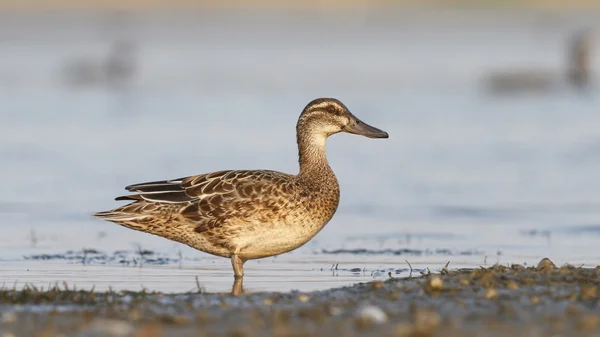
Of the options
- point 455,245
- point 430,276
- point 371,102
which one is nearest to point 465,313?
point 430,276

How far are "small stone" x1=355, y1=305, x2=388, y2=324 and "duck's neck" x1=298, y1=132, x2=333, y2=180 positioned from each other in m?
3.13

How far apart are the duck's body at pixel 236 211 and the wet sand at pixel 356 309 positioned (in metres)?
1.15

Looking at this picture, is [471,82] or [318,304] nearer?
[318,304]

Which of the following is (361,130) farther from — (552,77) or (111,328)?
(552,77)

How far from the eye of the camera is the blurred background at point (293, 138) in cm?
1041

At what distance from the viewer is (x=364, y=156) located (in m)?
17.1

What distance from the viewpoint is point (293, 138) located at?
1827cm

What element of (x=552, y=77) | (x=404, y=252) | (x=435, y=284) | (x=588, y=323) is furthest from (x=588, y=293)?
(x=552, y=77)

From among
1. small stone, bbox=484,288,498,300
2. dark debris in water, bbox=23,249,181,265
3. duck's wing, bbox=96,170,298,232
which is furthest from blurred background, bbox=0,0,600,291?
small stone, bbox=484,288,498,300

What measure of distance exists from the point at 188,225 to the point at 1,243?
288cm

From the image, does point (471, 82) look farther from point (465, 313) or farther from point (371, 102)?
point (465, 313)

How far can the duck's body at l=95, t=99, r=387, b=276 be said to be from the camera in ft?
28.0

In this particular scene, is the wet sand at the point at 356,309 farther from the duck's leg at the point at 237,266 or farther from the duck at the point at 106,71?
the duck at the point at 106,71

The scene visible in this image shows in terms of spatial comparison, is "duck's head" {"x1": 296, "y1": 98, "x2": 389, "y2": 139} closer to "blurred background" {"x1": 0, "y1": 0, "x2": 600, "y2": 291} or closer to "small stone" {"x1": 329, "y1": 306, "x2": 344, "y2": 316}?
"blurred background" {"x1": 0, "y1": 0, "x2": 600, "y2": 291}
